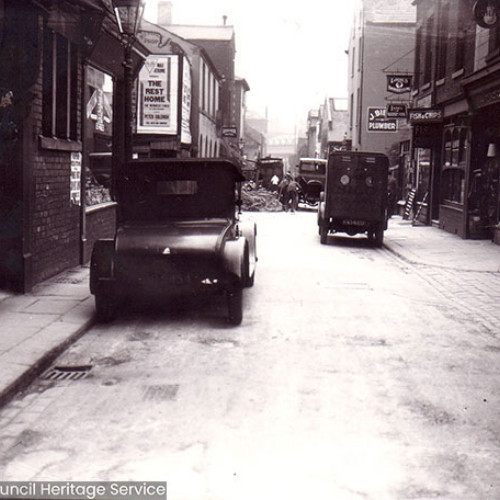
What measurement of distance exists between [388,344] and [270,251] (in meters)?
9.47

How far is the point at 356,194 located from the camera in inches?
774

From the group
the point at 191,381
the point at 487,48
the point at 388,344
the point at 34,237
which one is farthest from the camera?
the point at 487,48

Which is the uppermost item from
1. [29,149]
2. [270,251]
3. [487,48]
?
[487,48]

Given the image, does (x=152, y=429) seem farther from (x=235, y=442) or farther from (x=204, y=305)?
(x=204, y=305)

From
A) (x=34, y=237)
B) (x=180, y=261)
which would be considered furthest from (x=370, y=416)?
(x=34, y=237)

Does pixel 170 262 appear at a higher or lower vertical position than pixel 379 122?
lower

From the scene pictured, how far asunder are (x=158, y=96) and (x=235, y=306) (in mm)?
22918

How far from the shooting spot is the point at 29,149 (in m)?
10.4

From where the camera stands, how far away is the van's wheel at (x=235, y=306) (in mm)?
8635

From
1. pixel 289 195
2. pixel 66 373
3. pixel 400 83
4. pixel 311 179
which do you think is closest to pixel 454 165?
pixel 400 83

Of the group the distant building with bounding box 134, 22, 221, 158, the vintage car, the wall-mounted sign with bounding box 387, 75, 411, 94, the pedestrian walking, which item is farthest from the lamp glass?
the pedestrian walking

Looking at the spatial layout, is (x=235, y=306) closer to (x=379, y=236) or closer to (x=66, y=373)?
(x=66, y=373)

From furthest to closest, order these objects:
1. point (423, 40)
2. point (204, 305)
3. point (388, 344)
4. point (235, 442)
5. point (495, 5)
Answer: point (423, 40)
point (495, 5)
point (204, 305)
point (388, 344)
point (235, 442)

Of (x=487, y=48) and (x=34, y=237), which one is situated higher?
(x=487, y=48)
